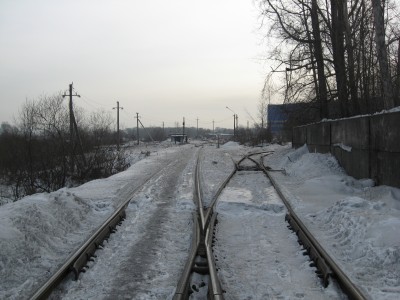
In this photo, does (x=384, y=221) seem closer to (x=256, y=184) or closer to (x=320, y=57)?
(x=256, y=184)

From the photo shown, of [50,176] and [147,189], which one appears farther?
[50,176]

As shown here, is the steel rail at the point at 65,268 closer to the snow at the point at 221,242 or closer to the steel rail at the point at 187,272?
the snow at the point at 221,242

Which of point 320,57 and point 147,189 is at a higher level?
point 320,57

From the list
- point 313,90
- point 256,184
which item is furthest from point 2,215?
point 313,90

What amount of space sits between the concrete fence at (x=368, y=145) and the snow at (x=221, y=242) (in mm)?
486

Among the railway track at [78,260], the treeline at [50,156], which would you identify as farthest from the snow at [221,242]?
the treeline at [50,156]

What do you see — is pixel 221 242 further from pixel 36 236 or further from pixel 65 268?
pixel 36 236

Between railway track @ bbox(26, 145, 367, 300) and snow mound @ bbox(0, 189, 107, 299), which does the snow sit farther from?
railway track @ bbox(26, 145, 367, 300)

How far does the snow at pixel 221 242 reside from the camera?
228 inches

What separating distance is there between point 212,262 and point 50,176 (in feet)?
77.4

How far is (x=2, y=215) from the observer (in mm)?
8297

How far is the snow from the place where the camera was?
19.0ft

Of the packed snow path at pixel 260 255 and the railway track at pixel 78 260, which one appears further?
the packed snow path at pixel 260 255

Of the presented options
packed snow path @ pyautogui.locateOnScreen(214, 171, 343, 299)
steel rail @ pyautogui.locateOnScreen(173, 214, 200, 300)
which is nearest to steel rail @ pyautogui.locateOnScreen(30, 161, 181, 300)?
steel rail @ pyautogui.locateOnScreen(173, 214, 200, 300)
